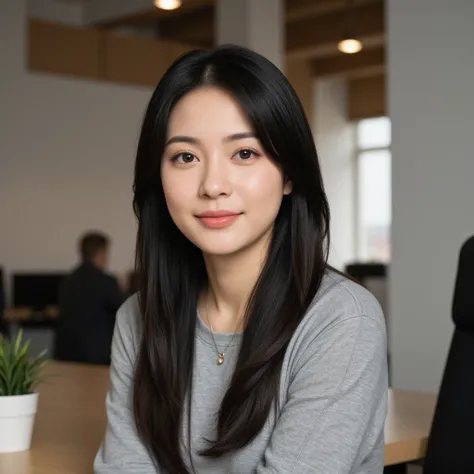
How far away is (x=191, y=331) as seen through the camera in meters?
1.80

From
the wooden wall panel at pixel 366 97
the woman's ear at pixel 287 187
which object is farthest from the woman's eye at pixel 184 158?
the wooden wall panel at pixel 366 97

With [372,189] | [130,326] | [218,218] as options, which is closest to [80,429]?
[130,326]

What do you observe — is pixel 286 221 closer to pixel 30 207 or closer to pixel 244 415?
pixel 244 415

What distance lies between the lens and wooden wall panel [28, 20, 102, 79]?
9188 millimetres

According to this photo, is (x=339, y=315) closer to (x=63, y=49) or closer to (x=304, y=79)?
(x=63, y=49)

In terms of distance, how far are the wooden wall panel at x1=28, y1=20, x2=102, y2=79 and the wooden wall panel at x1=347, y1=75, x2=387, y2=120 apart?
16.3ft

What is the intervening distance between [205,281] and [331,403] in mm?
482

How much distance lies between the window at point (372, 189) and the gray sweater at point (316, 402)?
1217 cm

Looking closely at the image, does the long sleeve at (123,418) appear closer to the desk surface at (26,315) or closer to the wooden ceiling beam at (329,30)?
the desk surface at (26,315)

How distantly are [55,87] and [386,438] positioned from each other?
25.5 feet

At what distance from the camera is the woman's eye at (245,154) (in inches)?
63.0

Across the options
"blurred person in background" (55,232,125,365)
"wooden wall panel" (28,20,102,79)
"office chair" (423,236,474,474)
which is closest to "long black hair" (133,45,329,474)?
"office chair" (423,236,474,474)

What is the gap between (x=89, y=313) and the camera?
6.05 metres

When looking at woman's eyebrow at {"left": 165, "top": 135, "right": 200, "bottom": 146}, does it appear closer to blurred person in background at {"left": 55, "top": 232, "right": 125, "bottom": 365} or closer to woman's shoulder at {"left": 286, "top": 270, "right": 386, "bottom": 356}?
woman's shoulder at {"left": 286, "top": 270, "right": 386, "bottom": 356}
